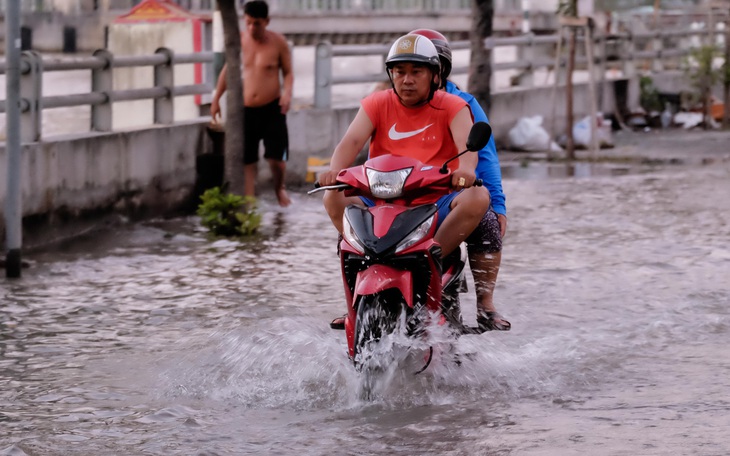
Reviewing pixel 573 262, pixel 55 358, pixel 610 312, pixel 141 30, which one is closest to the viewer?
pixel 55 358

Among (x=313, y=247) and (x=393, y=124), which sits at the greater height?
(x=393, y=124)

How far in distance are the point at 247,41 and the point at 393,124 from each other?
685 cm

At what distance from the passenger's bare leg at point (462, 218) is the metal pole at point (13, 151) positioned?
158 inches

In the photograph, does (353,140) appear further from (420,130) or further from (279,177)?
(279,177)

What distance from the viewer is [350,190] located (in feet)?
20.8

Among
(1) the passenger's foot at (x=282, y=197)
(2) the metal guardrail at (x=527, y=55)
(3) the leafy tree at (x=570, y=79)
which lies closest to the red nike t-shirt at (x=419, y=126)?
(1) the passenger's foot at (x=282, y=197)

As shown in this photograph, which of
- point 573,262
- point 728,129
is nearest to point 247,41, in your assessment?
point 573,262

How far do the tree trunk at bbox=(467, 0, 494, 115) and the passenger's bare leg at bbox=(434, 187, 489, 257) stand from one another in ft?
38.3

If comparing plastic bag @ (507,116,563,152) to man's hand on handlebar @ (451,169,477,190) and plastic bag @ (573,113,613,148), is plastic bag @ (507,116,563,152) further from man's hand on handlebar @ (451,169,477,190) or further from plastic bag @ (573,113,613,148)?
man's hand on handlebar @ (451,169,477,190)

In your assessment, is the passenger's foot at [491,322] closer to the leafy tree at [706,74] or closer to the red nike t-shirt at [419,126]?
the red nike t-shirt at [419,126]

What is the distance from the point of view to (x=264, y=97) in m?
13.2

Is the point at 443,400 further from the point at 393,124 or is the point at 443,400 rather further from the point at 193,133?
the point at 193,133

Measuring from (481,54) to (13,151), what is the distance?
32.3 feet

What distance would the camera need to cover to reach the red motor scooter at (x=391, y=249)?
6023 millimetres
